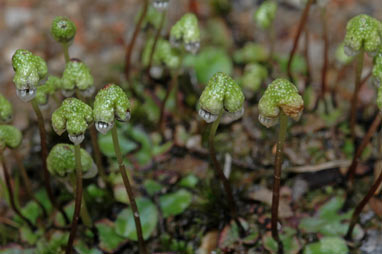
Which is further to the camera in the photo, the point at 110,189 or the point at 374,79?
the point at 110,189

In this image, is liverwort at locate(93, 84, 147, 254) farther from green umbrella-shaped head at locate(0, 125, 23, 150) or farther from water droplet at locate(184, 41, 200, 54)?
water droplet at locate(184, 41, 200, 54)

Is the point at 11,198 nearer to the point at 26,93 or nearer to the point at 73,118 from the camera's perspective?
the point at 26,93

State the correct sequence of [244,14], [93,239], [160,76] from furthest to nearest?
[244,14] < [160,76] < [93,239]

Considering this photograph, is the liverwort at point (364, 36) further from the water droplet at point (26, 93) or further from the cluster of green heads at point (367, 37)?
the water droplet at point (26, 93)

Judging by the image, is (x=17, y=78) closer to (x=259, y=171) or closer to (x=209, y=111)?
(x=209, y=111)

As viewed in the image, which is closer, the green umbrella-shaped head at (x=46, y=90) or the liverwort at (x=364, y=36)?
the liverwort at (x=364, y=36)

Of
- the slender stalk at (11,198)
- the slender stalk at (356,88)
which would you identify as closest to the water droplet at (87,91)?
the slender stalk at (11,198)

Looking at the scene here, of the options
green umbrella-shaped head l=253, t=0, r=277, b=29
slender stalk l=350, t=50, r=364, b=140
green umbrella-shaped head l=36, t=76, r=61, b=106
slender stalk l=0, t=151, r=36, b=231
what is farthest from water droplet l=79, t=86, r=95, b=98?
slender stalk l=350, t=50, r=364, b=140

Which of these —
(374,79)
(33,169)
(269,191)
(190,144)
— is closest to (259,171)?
(269,191)
